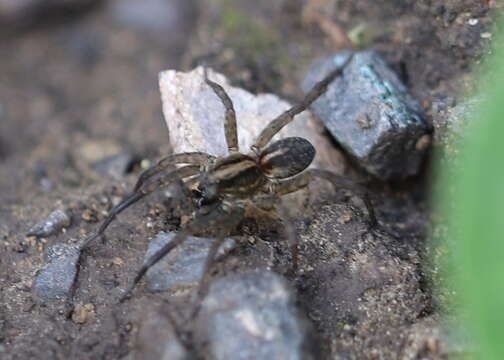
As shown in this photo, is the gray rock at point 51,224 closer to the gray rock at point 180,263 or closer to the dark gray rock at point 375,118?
the gray rock at point 180,263

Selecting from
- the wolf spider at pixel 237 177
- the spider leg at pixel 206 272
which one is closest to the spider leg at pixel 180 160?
the wolf spider at pixel 237 177

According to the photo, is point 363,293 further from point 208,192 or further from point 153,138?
point 153,138

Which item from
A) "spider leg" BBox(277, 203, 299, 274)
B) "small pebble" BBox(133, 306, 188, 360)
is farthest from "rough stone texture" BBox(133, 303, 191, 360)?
"spider leg" BBox(277, 203, 299, 274)

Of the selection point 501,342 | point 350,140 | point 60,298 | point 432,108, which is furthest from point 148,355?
point 432,108

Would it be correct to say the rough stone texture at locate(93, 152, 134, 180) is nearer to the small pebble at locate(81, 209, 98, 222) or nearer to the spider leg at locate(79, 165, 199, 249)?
the small pebble at locate(81, 209, 98, 222)

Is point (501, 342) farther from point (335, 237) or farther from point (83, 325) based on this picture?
point (83, 325)

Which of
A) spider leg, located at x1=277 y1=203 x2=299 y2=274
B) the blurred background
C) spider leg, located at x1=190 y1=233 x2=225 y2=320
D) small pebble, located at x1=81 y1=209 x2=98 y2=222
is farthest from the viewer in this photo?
the blurred background
